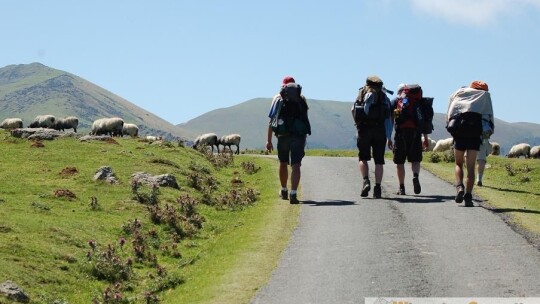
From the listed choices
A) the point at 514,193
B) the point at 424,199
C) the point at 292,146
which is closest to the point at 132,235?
the point at 292,146

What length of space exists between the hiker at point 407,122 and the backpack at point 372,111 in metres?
0.69

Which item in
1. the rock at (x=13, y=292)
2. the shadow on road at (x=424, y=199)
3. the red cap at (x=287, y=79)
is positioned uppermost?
the red cap at (x=287, y=79)

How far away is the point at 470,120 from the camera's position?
16875 mm

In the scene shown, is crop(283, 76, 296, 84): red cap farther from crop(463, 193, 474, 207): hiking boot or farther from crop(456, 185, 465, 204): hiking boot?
crop(463, 193, 474, 207): hiking boot

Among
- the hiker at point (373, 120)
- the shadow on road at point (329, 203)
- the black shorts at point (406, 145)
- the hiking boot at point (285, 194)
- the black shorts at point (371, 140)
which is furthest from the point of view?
the hiking boot at point (285, 194)

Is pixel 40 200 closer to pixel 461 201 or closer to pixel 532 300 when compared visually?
pixel 461 201

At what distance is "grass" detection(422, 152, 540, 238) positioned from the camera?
609 inches

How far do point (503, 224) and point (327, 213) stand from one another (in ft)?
13.2

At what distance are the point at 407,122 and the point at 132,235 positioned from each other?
790cm

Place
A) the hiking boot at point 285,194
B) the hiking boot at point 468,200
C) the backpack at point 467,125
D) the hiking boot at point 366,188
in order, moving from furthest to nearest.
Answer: the hiking boot at point 285,194 < the hiking boot at point 366,188 < the hiking boot at point 468,200 < the backpack at point 467,125

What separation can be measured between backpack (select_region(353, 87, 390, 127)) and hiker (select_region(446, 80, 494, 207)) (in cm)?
199

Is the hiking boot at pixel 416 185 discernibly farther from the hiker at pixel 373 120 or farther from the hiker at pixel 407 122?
the hiker at pixel 373 120

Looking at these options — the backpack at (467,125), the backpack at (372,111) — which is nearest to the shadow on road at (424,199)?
the backpack at (372,111)

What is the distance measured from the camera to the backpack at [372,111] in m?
18.7
